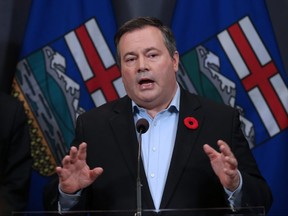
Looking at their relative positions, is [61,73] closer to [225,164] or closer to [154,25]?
[154,25]

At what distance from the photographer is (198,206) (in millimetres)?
2283

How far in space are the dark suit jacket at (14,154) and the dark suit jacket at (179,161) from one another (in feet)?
1.83

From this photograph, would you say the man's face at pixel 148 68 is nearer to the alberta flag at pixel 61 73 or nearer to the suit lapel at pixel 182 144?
the suit lapel at pixel 182 144

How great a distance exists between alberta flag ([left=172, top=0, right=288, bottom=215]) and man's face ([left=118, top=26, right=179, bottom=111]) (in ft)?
2.07

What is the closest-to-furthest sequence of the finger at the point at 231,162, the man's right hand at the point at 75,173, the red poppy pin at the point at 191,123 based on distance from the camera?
1. the finger at the point at 231,162
2. the man's right hand at the point at 75,173
3. the red poppy pin at the point at 191,123

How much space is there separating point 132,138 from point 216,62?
3.09 feet

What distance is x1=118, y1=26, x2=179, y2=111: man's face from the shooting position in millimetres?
2465

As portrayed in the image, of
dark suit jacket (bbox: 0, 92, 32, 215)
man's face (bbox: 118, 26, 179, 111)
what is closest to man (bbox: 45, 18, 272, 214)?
man's face (bbox: 118, 26, 179, 111)

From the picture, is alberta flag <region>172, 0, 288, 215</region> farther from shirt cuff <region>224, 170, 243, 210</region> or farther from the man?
shirt cuff <region>224, 170, 243, 210</region>

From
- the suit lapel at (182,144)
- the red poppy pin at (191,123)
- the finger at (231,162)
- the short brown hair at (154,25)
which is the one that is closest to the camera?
the finger at (231,162)

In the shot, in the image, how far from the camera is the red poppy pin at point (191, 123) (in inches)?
94.3

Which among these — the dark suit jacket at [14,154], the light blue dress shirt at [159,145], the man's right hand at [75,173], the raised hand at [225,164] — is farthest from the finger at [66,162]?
the dark suit jacket at [14,154]

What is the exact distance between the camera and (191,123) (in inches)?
94.8

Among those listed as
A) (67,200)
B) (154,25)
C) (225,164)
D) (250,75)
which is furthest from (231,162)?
(250,75)
